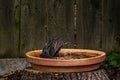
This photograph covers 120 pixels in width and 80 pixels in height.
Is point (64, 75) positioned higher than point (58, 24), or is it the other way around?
point (58, 24)

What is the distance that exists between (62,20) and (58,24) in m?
0.06

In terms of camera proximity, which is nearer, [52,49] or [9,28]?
[52,49]

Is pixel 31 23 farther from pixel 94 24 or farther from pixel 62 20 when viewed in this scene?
pixel 94 24

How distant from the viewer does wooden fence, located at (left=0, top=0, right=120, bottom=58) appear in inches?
153

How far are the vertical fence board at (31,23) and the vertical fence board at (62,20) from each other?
4.3 inches

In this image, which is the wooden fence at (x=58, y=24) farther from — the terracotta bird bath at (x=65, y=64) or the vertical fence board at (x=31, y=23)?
the terracotta bird bath at (x=65, y=64)

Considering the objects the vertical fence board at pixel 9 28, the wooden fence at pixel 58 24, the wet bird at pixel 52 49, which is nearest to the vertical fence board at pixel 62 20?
the wooden fence at pixel 58 24

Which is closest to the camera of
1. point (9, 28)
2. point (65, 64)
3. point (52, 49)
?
point (65, 64)

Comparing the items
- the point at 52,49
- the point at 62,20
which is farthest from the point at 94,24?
the point at 52,49

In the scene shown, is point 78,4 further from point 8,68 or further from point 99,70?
point 99,70

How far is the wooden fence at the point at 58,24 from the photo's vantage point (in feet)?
12.7

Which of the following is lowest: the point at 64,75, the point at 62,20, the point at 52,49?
the point at 64,75

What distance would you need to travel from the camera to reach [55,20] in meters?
3.92

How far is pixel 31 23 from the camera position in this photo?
12.8 ft
